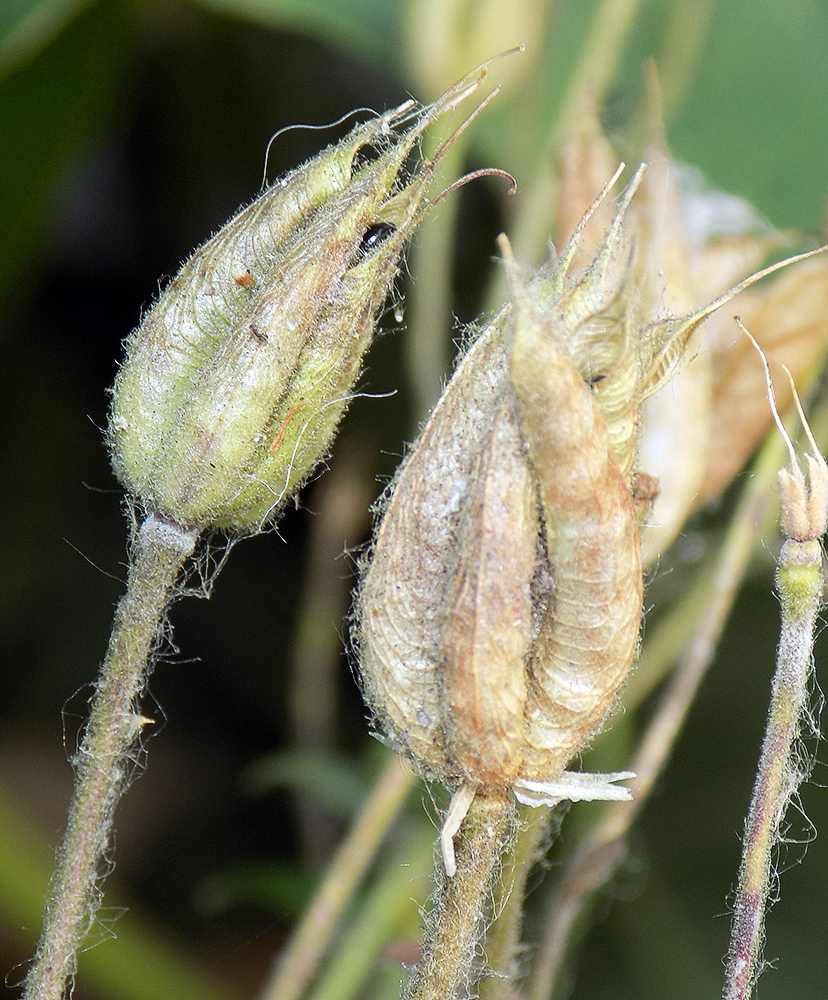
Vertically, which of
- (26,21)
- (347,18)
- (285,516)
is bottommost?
(285,516)

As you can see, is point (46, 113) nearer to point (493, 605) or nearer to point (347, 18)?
point (347, 18)

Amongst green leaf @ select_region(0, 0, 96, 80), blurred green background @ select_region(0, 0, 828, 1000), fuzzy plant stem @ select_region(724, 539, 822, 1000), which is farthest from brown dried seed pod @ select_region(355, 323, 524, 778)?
green leaf @ select_region(0, 0, 96, 80)

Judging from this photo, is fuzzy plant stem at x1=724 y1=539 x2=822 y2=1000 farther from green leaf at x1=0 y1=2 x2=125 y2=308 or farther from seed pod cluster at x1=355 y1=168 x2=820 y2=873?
green leaf at x1=0 y1=2 x2=125 y2=308

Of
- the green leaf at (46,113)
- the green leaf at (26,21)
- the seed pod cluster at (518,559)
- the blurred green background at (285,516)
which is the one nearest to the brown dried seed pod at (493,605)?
the seed pod cluster at (518,559)

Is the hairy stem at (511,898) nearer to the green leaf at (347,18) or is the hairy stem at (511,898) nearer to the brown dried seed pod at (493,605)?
the brown dried seed pod at (493,605)

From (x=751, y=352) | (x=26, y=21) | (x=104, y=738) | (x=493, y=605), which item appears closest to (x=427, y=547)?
(x=493, y=605)

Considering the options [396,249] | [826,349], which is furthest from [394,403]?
[396,249]

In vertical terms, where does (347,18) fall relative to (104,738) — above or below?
above
